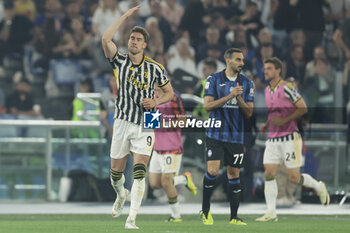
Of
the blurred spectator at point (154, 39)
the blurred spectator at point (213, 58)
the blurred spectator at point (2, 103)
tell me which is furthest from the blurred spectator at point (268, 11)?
the blurred spectator at point (2, 103)

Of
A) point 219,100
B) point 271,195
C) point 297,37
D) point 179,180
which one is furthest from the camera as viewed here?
point 297,37

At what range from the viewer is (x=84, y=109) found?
14984mm

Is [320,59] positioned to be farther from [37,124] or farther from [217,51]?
[37,124]

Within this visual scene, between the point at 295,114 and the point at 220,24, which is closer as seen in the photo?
the point at 295,114

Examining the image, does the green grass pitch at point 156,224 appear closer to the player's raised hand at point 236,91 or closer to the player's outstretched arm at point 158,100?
the player's outstretched arm at point 158,100

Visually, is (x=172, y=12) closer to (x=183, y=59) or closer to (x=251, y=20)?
(x=183, y=59)

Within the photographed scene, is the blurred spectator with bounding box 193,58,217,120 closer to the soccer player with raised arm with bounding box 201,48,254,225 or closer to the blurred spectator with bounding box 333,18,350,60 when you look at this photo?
the blurred spectator with bounding box 333,18,350,60

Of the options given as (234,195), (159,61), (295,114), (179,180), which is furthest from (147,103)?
(159,61)

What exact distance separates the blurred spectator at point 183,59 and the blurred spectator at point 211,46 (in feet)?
0.56

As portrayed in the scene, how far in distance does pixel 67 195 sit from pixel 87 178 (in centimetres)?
44

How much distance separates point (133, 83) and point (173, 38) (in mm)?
7511

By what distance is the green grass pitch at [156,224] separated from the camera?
9.07 meters

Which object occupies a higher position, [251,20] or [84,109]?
[251,20]

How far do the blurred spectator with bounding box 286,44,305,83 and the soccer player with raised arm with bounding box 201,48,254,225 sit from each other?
5.76 meters
